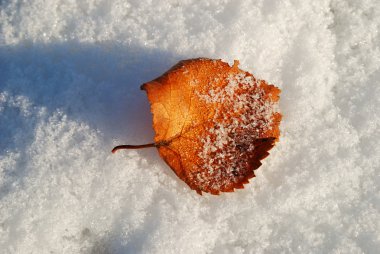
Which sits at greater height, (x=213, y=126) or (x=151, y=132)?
(x=213, y=126)

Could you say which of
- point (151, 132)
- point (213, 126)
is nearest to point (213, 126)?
point (213, 126)

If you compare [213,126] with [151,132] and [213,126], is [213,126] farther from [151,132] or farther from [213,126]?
[151,132]

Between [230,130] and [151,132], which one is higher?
[230,130]

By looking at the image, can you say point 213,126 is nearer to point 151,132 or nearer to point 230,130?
point 230,130
